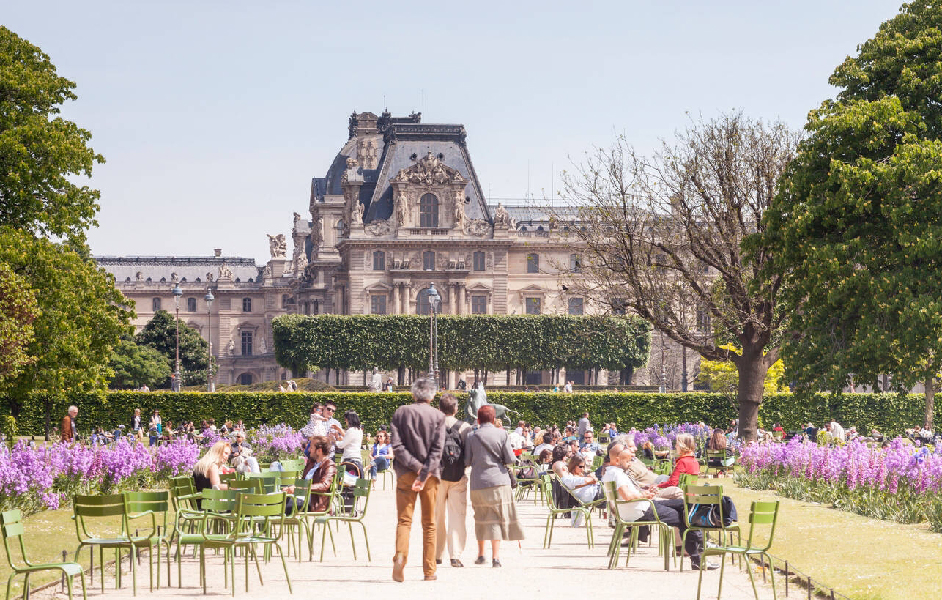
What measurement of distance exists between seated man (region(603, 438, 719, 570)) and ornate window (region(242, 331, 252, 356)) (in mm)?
109271

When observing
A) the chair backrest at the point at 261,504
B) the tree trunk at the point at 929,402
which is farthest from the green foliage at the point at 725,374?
the chair backrest at the point at 261,504

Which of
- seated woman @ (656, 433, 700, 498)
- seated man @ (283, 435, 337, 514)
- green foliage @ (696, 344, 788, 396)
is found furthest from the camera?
green foliage @ (696, 344, 788, 396)

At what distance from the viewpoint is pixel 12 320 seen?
22.4 m

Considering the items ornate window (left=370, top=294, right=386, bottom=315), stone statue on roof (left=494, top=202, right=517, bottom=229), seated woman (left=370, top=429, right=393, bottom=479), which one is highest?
stone statue on roof (left=494, top=202, right=517, bottom=229)

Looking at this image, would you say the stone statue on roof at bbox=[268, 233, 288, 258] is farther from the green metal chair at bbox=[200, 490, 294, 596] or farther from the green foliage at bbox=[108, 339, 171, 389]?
the green metal chair at bbox=[200, 490, 294, 596]

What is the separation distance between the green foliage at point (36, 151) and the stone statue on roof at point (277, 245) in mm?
91101

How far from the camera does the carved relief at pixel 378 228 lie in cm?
8388

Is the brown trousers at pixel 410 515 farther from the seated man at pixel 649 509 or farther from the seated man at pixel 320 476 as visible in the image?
the seated man at pixel 320 476

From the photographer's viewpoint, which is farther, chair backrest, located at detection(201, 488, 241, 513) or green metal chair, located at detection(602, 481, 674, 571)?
green metal chair, located at detection(602, 481, 674, 571)

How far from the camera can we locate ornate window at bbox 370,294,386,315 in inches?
3273

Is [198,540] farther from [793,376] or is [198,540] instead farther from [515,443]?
[793,376]

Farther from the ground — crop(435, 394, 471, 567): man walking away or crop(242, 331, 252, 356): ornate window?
crop(242, 331, 252, 356): ornate window

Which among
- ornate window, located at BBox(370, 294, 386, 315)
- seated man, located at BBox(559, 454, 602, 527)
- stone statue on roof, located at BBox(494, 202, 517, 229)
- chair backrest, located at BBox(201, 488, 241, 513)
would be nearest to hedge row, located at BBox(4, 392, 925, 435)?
seated man, located at BBox(559, 454, 602, 527)

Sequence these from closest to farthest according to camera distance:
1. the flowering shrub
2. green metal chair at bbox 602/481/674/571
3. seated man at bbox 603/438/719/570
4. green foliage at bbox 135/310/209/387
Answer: green metal chair at bbox 602/481/674/571 → seated man at bbox 603/438/719/570 → the flowering shrub → green foliage at bbox 135/310/209/387
